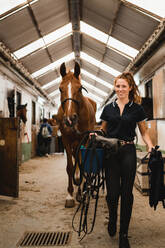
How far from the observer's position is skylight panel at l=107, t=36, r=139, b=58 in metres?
5.82

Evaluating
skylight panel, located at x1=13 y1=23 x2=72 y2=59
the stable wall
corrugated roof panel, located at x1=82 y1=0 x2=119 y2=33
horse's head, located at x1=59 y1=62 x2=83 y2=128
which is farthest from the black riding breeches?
skylight panel, located at x1=13 y1=23 x2=72 y2=59

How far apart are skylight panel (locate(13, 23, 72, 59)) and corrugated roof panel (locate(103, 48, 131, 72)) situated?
56.5 inches

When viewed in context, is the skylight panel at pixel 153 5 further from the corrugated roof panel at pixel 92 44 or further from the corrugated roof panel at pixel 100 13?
the corrugated roof panel at pixel 92 44

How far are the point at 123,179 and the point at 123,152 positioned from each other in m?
0.24

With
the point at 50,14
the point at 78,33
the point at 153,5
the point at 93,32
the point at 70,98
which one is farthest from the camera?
the point at 78,33

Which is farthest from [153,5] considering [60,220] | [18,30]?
[60,220]

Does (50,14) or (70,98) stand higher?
(50,14)

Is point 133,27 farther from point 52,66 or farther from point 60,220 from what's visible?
point 60,220

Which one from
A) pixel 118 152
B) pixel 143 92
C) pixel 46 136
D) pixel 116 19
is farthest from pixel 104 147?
pixel 46 136

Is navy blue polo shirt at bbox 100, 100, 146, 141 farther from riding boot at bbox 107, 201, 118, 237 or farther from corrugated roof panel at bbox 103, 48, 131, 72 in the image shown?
corrugated roof panel at bbox 103, 48, 131, 72

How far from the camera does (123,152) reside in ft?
6.23

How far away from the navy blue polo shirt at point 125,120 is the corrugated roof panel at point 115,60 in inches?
196

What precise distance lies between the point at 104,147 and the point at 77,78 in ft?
5.08

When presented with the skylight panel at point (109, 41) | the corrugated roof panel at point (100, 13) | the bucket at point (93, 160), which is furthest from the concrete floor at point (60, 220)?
the skylight panel at point (109, 41)
